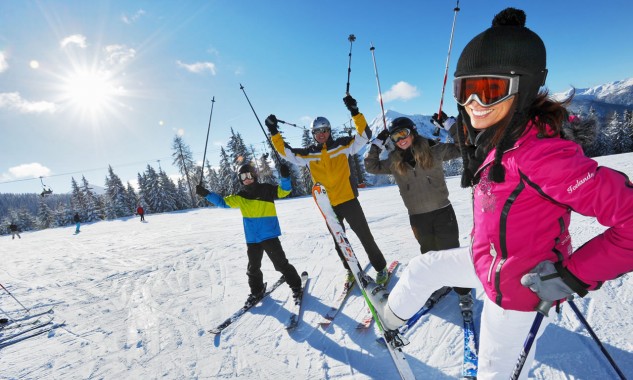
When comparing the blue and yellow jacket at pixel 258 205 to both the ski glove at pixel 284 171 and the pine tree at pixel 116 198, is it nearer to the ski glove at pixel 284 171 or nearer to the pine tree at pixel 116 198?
the ski glove at pixel 284 171

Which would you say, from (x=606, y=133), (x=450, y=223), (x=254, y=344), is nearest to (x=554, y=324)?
(x=450, y=223)

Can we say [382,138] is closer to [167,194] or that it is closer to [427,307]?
[427,307]

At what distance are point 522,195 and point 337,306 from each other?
3.43 metres

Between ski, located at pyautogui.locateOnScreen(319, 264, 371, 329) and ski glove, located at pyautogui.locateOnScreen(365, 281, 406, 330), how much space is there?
145 centimetres

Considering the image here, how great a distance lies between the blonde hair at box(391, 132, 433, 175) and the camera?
3.46 meters

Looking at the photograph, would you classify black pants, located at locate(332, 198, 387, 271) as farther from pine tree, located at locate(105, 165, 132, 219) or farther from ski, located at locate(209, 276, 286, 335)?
pine tree, located at locate(105, 165, 132, 219)

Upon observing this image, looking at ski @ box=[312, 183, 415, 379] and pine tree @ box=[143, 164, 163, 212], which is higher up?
pine tree @ box=[143, 164, 163, 212]

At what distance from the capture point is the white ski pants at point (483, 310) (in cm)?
157

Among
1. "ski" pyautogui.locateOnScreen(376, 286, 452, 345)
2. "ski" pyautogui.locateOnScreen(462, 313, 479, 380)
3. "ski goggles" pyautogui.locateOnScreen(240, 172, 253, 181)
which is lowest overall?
"ski" pyautogui.locateOnScreen(462, 313, 479, 380)

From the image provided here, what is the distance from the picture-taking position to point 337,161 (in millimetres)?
4422

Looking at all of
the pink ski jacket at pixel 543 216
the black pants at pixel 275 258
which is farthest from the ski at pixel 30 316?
the pink ski jacket at pixel 543 216

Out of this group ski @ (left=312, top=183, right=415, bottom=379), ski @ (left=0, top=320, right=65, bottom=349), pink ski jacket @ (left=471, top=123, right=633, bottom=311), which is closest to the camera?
pink ski jacket @ (left=471, top=123, right=633, bottom=311)

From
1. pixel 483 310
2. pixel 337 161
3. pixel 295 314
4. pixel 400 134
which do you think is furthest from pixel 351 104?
pixel 483 310

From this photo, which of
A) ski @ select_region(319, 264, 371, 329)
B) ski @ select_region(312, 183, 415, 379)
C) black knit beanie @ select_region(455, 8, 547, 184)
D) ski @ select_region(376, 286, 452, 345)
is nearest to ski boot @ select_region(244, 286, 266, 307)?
ski @ select_region(319, 264, 371, 329)
